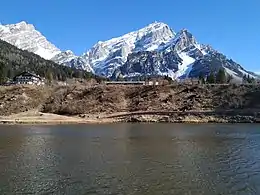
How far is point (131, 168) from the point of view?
112 ft

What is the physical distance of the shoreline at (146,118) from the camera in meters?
101

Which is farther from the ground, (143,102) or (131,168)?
(143,102)

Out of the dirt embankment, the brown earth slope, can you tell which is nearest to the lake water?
the dirt embankment

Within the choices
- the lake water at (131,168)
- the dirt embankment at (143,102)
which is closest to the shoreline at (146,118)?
the dirt embankment at (143,102)

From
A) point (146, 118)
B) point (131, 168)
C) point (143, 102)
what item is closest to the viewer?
point (131, 168)

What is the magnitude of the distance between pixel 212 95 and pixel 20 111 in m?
58.8

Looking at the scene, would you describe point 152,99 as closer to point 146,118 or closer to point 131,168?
point 146,118

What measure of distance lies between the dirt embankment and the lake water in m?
53.3

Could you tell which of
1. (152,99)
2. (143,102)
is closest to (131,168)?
(143,102)

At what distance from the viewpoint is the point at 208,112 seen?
352 feet

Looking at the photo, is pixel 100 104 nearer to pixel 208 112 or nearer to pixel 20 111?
pixel 20 111

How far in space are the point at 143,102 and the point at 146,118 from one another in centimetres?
1735

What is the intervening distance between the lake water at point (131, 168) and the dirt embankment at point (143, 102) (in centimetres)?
5334

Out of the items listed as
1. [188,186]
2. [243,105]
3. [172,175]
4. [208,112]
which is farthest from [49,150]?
[243,105]
